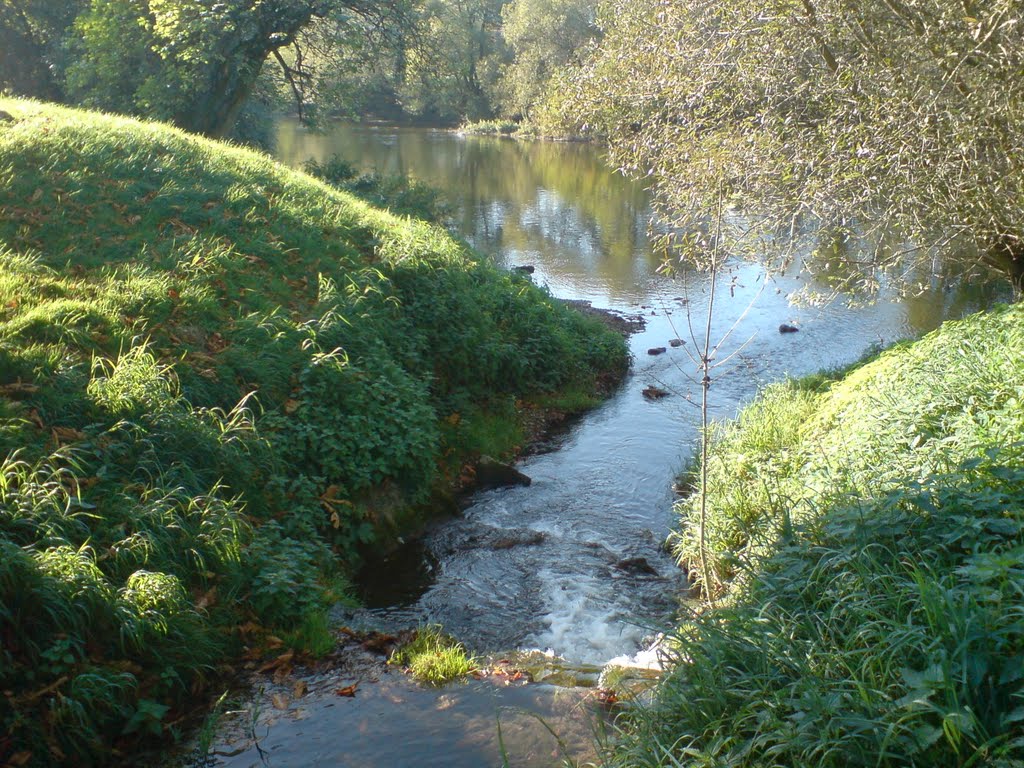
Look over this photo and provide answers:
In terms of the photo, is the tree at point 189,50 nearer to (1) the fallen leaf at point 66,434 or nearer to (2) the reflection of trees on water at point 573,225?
(2) the reflection of trees on water at point 573,225

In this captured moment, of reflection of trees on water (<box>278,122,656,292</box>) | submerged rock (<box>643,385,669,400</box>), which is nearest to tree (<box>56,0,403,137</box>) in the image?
reflection of trees on water (<box>278,122,656,292</box>)

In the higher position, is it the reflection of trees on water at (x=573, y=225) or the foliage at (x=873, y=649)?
the reflection of trees on water at (x=573, y=225)

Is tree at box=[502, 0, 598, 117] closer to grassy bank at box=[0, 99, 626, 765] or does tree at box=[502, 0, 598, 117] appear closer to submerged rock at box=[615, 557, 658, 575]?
grassy bank at box=[0, 99, 626, 765]

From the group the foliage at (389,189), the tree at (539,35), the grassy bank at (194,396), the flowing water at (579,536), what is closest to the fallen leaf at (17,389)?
the grassy bank at (194,396)

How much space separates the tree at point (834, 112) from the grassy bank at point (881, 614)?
9.93 feet

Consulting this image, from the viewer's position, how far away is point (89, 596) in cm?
468

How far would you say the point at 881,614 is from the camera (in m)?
3.59

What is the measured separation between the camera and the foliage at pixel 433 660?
519 centimetres

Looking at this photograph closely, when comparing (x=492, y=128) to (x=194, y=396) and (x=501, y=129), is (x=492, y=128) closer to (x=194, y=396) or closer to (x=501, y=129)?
(x=501, y=129)

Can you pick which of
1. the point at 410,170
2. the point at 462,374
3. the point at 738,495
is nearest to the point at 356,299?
the point at 462,374

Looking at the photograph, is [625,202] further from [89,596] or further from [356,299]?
[89,596]

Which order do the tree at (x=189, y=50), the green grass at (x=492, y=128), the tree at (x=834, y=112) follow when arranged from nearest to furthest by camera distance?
the tree at (x=834, y=112), the tree at (x=189, y=50), the green grass at (x=492, y=128)

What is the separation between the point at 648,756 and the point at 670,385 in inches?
382

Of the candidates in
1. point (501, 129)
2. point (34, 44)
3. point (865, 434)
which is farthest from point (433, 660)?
point (501, 129)
